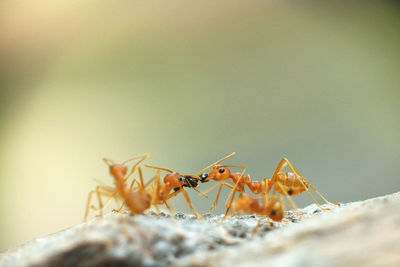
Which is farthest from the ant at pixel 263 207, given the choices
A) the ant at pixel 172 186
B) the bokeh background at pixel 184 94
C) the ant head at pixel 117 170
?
the bokeh background at pixel 184 94

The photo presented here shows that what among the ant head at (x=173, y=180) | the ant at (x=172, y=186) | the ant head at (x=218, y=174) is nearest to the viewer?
the ant at (x=172, y=186)

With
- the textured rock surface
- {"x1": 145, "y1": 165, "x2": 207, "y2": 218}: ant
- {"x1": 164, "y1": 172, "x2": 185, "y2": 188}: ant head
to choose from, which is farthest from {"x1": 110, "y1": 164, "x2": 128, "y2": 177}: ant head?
the textured rock surface

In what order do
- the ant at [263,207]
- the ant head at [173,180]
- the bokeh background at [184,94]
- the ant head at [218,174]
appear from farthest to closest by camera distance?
1. the bokeh background at [184,94]
2. the ant head at [218,174]
3. the ant head at [173,180]
4. the ant at [263,207]

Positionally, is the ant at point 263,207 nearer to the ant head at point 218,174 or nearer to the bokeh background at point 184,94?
the ant head at point 218,174

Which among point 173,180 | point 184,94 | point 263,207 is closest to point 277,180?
point 263,207

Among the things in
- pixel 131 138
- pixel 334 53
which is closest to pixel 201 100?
pixel 131 138

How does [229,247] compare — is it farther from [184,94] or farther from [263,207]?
[184,94]

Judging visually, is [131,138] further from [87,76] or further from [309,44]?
[309,44]

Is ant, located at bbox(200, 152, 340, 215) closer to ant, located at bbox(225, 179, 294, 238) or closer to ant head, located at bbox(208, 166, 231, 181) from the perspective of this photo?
ant head, located at bbox(208, 166, 231, 181)
